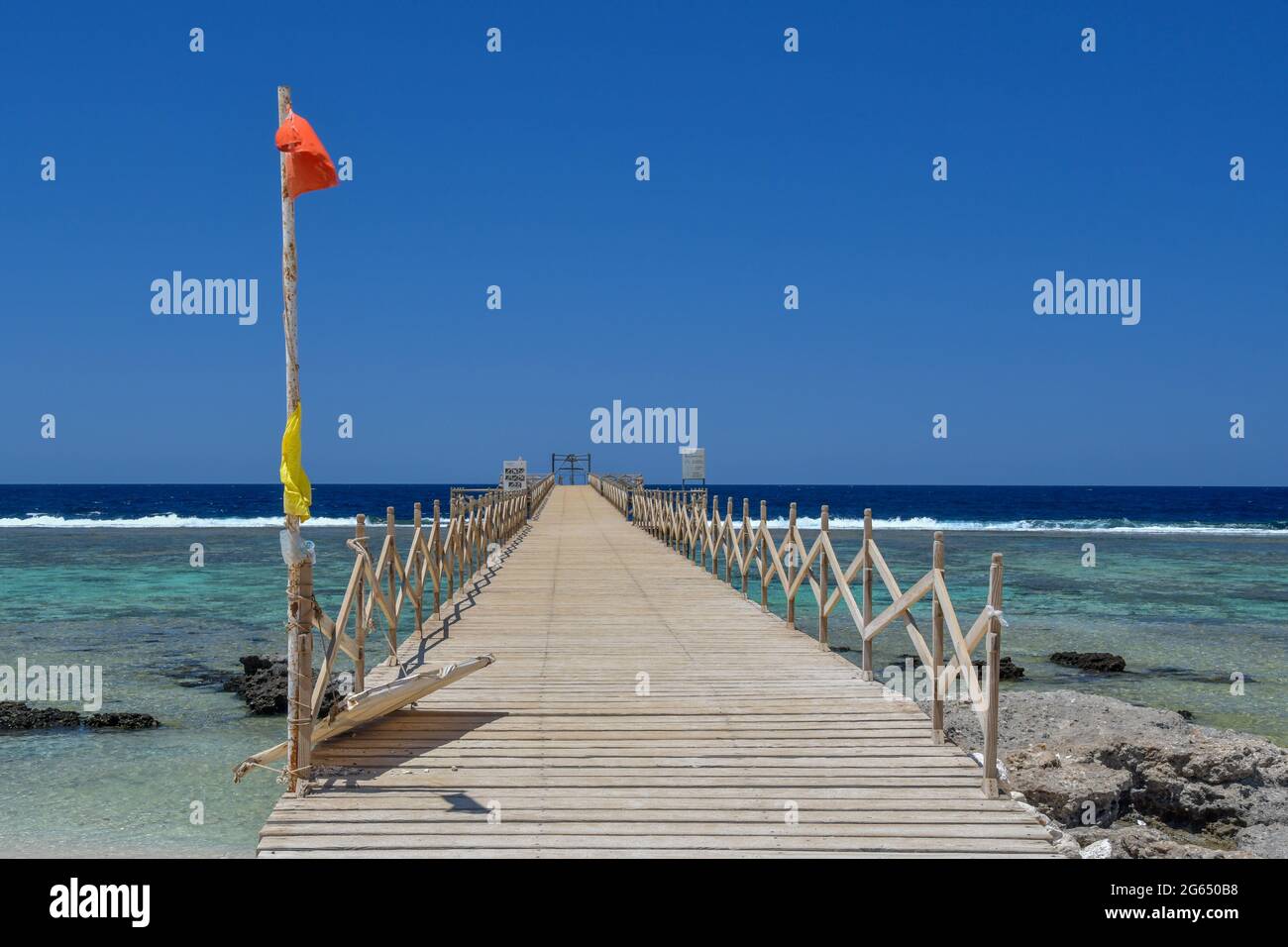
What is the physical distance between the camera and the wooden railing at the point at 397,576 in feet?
20.4

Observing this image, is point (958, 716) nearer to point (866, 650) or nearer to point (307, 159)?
point (866, 650)

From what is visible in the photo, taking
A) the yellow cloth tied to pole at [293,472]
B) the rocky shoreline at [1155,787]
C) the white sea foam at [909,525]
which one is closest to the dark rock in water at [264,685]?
the yellow cloth tied to pole at [293,472]

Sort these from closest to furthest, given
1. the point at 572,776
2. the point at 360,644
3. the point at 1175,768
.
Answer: the point at 572,776 < the point at 360,644 < the point at 1175,768

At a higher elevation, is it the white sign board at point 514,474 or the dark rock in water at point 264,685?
the white sign board at point 514,474

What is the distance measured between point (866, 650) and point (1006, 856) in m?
3.65

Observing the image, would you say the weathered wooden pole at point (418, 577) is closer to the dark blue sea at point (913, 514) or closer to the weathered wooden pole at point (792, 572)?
the weathered wooden pole at point (792, 572)

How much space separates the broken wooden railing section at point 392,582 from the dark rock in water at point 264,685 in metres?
0.99

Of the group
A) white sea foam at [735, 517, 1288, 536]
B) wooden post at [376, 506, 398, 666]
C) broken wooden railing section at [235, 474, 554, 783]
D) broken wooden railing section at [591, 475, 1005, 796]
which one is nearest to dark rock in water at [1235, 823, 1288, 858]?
broken wooden railing section at [591, 475, 1005, 796]

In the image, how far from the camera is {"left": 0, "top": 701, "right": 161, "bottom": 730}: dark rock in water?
11320 millimetres

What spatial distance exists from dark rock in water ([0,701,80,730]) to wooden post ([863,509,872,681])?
9.23 metres

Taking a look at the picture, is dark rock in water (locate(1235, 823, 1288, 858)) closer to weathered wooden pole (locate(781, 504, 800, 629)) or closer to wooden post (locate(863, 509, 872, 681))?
wooden post (locate(863, 509, 872, 681))
